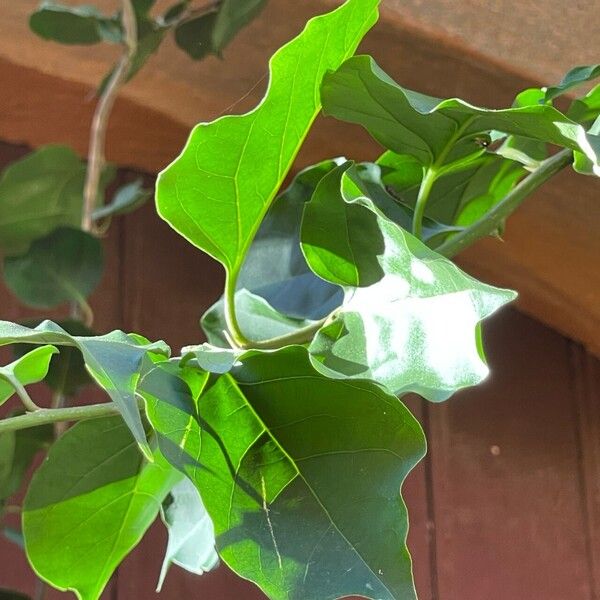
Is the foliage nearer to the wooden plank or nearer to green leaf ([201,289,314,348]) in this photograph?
green leaf ([201,289,314,348])

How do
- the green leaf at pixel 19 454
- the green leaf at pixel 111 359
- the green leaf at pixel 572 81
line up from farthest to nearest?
the green leaf at pixel 19 454 < the green leaf at pixel 572 81 < the green leaf at pixel 111 359

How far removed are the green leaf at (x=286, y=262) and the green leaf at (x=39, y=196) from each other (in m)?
0.24

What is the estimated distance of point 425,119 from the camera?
0.34 metres

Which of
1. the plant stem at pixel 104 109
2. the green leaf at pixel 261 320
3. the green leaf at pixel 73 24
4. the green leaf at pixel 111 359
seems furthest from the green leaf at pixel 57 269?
the green leaf at pixel 111 359

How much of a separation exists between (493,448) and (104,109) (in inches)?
15.8

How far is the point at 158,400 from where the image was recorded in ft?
0.95

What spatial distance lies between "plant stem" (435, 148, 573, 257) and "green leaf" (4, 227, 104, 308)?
1.01 ft

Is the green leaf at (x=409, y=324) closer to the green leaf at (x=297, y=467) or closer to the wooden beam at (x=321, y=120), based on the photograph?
the green leaf at (x=297, y=467)

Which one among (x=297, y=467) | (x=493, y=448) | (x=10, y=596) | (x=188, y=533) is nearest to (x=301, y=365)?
(x=297, y=467)

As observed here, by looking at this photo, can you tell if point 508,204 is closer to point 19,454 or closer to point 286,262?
point 286,262

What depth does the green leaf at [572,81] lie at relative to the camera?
344 mm

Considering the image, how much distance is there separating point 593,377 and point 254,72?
0.38m

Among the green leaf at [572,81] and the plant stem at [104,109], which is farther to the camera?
the plant stem at [104,109]

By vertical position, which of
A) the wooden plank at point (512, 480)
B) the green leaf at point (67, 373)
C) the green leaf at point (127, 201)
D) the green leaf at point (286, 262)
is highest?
the green leaf at point (286, 262)
